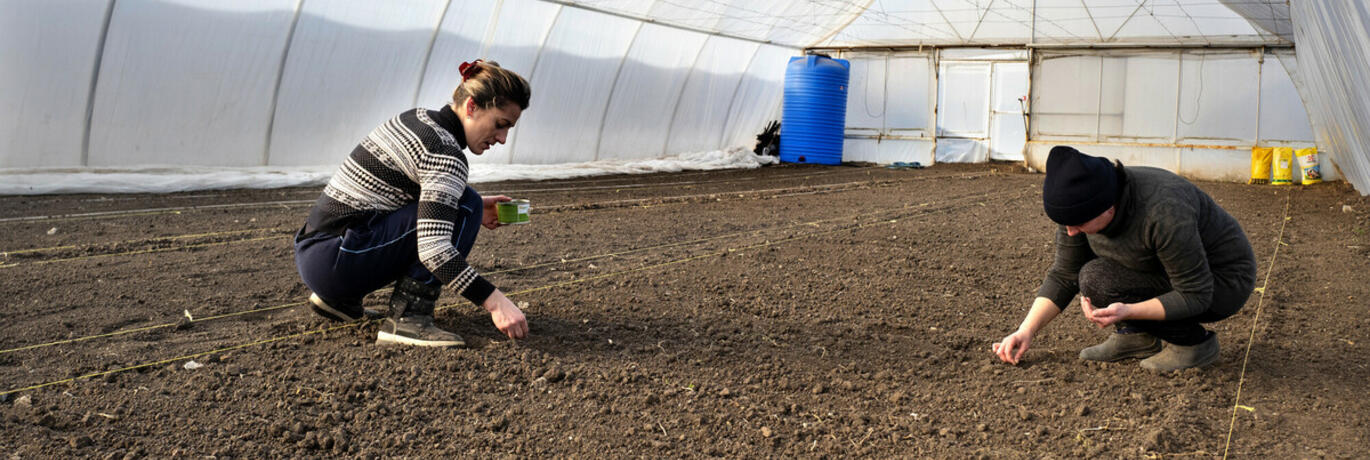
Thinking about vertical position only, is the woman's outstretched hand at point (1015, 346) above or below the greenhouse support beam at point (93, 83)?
below

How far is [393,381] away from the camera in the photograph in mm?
2596

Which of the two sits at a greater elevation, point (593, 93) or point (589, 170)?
point (593, 93)

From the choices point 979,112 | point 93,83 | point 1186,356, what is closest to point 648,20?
point 93,83

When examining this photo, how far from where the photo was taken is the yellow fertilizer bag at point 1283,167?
11.5m

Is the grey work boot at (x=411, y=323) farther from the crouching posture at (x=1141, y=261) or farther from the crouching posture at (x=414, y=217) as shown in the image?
the crouching posture at (x=1141, y=261)

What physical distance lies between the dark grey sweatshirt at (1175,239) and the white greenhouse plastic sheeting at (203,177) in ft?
22.9

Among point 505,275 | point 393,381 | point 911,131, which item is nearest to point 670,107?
point 911,131

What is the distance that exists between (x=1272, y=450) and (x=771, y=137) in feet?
43.8

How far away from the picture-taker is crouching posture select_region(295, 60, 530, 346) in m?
2.53

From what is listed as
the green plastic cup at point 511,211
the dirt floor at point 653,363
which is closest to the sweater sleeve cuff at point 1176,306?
the dirt floor at point 653,363

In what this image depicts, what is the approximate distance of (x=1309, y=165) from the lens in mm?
11336

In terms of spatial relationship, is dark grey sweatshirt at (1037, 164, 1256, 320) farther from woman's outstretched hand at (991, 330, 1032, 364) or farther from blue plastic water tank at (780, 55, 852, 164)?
blue plastic water tank at (780, 55, 852, 164)

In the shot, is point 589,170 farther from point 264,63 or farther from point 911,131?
point 911,131

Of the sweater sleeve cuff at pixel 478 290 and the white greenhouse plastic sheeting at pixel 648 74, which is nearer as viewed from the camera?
the sweater sleeve cuff at pixel 478 290
